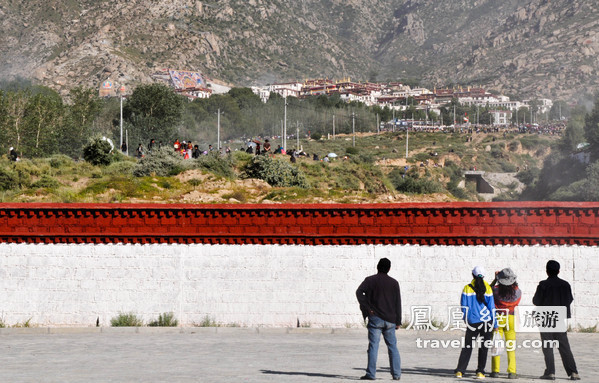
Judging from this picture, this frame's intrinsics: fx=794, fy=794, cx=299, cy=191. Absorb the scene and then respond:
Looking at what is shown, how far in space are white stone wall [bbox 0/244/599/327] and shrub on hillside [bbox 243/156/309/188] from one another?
22.2m

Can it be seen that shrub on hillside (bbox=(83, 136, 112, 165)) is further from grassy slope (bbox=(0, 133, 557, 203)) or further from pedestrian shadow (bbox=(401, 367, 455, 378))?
pedestrian shadow (bbox=(401, 367, 455, 378))

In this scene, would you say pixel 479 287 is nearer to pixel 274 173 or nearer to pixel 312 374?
pixel 312 374

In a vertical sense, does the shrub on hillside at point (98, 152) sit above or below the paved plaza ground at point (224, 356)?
above

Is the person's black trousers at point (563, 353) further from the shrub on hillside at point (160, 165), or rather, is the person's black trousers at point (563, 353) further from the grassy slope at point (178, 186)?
the shrub on hillside at point (160, 165)

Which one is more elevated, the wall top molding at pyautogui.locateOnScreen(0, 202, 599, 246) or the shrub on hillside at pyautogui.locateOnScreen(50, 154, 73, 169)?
the shrub on hillside at pyautogui.locateOnScreen(50, 154, 73, 169)

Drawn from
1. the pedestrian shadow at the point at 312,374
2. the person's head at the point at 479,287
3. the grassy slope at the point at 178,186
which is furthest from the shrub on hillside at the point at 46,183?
the person's head at the point at 479,287

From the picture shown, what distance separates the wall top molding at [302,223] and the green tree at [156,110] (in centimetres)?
6936

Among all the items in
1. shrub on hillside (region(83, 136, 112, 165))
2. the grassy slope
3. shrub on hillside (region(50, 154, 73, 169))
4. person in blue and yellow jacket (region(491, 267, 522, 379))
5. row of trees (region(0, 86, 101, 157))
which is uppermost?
row of trees (region(0, 86, 101, 157))

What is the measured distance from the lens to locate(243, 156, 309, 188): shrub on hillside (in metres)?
39.2

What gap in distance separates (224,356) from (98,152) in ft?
110

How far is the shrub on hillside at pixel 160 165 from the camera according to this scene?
38.9 metres

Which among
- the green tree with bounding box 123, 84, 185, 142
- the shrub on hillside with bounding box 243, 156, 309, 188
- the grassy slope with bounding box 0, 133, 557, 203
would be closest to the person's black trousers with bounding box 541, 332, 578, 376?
the grassy slope with bounding box 0, 133, 557, 203

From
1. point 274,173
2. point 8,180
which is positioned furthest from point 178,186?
point 8,180

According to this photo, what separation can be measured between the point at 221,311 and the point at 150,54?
189091 millimetres
